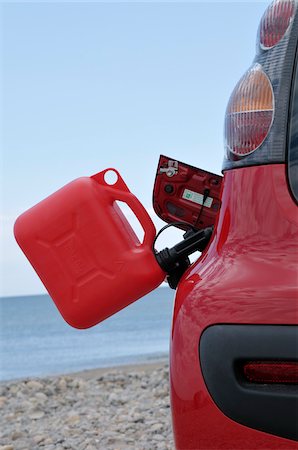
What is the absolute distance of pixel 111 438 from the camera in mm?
5066

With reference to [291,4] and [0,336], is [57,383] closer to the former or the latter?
[291,4]

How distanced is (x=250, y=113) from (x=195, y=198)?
2.06ft

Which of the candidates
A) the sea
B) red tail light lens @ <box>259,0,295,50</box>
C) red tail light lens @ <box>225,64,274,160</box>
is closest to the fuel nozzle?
red tail light lens @ <box>225,64,274,160</box>

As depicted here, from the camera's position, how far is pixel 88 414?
20.2 ft

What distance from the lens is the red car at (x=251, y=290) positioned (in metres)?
2.03

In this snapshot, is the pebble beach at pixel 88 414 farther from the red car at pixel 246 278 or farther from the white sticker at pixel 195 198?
the red car at pixel 246 278

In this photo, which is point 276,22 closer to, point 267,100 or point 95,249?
point 267,100

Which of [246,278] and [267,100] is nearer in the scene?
[246,278]

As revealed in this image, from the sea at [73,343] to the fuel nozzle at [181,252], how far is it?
50.8ft

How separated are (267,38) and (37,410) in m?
4.93

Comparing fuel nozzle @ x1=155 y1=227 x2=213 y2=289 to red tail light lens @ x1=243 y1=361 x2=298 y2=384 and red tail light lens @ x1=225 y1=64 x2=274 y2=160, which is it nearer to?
red tail light lens @ x1=225 y1=64 x2=274 y2=160

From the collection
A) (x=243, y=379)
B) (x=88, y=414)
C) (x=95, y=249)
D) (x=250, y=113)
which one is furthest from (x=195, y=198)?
(x=88, y=414)

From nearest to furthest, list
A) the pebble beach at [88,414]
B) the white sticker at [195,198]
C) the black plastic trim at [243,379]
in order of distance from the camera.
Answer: the black plastic trim at [243,379] < the white sticker at [195,198] < the pebble beach at [88,414]

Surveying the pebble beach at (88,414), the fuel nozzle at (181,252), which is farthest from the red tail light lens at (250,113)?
the pebble beach at (88,414)
